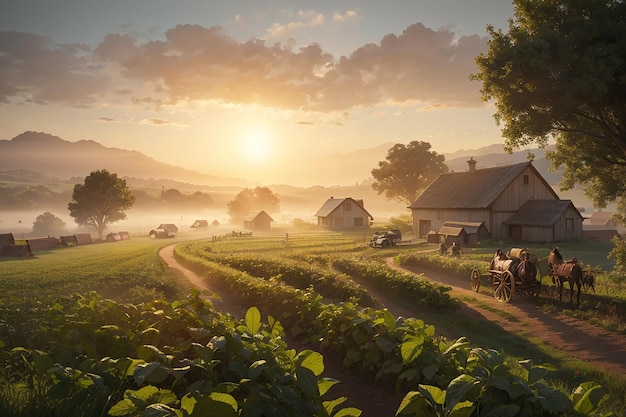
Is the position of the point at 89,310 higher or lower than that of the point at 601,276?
higher

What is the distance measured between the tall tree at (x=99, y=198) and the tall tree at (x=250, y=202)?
159 ft

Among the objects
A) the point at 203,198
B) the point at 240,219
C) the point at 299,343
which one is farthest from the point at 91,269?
the point at 203,198

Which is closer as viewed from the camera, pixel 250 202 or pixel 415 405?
pixel 415 405

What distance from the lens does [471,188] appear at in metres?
50.2

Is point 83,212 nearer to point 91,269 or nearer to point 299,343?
point 91,269

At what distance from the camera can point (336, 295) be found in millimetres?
17906

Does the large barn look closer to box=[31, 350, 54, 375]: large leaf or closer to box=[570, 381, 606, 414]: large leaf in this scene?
box=[570, 381, 606, 414]: large leaf

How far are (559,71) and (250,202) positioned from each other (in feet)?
368

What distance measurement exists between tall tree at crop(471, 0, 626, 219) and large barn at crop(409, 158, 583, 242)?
844 inches

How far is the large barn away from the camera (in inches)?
1682

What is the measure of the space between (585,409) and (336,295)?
45.8ft

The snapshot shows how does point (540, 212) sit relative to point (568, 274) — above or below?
above

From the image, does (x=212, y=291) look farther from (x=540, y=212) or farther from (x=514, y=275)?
(x=540, y=212)

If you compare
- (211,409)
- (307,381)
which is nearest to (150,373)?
(211,409)
